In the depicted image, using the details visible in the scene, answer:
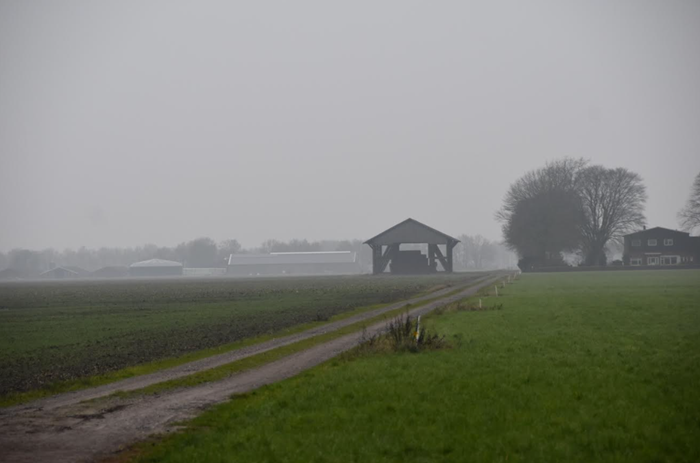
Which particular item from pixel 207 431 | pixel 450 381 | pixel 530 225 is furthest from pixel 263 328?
pixel 530 225

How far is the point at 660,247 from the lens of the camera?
13312 centimetres

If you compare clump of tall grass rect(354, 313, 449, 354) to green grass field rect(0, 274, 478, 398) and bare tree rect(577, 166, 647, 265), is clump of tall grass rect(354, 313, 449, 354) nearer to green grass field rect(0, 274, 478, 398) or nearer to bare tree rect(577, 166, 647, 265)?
green grass field rect(0, 274, 478, 398)

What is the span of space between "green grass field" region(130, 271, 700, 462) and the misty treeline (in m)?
92.0

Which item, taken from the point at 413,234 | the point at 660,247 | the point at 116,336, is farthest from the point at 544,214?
the point at 116,336

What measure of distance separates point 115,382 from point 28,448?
264 inches

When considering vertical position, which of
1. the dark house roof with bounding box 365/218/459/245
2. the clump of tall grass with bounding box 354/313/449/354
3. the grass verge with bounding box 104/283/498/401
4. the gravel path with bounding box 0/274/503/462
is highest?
the dark house roof with bounding box 365/218/459/245

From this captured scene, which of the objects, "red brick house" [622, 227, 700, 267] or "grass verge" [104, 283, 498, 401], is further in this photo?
"red brick house" [622, 227, 700, 267]

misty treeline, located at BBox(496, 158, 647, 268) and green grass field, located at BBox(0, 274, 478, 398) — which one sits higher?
misty treeline, located at BBox(496, 158, 647, 268)

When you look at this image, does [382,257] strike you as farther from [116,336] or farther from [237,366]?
[237,366]

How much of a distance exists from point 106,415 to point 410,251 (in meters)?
107

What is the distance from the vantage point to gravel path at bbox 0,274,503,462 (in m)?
10.9

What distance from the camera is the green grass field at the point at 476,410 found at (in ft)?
33.3

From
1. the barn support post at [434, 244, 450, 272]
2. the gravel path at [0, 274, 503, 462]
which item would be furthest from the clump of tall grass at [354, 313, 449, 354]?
the barn support post at [434, 244, 450, 272]

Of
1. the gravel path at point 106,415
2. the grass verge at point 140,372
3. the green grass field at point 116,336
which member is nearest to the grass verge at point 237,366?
the grass verge at point 140,372
